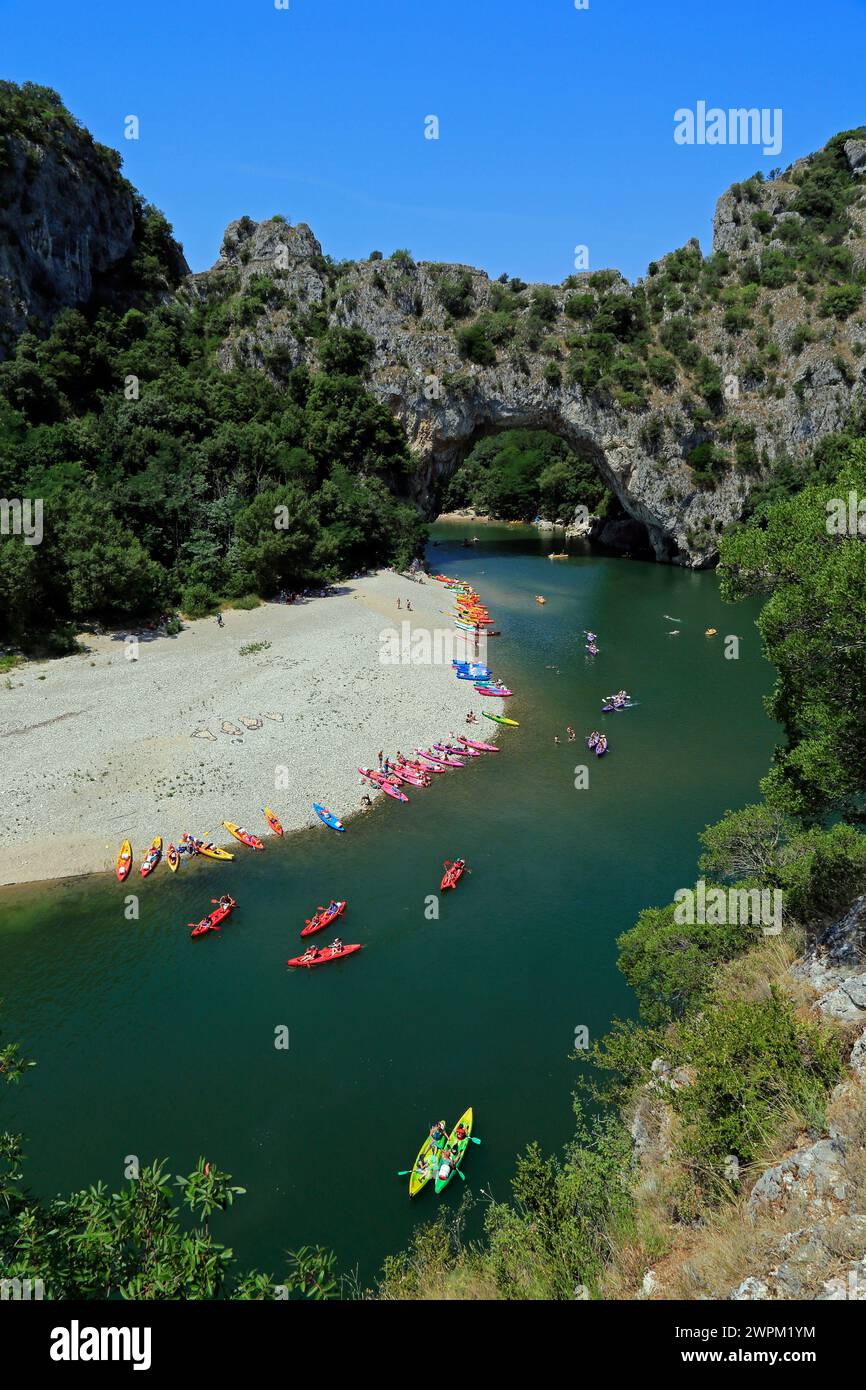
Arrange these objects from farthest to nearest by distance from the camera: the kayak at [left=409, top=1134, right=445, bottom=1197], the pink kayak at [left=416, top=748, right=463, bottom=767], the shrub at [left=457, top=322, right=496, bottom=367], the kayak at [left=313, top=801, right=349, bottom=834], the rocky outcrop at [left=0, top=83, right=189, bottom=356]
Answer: the shrub at [left=457, top=322, right=496, bottom=367]
the rocky outcrop at [left=0, top=83, right=189, bottom=356]
the pink kayak at [left=416, top=748, right=463, bottom=767]
the kayak at [left=313, top=801, right=349, bottom=834]
the kayak at [left=409, top=1134, right=445, bottom=1197]

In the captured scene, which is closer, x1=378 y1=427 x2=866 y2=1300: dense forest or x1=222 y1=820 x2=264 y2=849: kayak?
x1=378 y1=427 x2=866 y2=1300: dense forest

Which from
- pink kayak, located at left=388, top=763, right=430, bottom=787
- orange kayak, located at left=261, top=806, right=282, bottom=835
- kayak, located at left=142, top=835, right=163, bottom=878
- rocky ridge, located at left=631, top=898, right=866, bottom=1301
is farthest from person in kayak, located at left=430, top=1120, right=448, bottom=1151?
pink kayak, located at left=388, top=763, right=430, bottom=787

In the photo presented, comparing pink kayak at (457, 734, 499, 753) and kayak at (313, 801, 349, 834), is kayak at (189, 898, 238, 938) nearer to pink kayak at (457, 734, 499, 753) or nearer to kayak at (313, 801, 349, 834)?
kayak at (313, 801, 349, 834)

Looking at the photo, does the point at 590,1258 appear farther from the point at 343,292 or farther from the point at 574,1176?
the point at 343,292

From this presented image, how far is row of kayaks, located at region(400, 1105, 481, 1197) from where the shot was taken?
1541cm

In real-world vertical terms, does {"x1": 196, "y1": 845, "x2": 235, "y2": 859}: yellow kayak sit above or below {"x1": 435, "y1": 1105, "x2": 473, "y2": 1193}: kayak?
above

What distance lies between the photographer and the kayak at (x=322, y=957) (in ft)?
71.7

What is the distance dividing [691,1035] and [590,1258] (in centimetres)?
360

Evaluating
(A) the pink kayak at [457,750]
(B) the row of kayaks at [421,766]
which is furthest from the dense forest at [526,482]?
(A) the pink kayak at [457,750]

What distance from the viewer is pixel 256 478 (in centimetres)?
6041

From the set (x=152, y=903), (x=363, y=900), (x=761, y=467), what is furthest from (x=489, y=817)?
(x=761, y=467)

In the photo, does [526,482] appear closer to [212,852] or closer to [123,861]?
[212,852]

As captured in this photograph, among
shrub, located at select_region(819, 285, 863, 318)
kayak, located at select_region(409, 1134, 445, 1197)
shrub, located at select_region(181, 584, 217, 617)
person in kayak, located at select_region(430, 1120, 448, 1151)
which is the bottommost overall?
kayak, located at select_region(409, 1134, 445, 1197)

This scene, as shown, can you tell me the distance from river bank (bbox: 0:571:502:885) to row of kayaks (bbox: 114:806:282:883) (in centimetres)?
40
